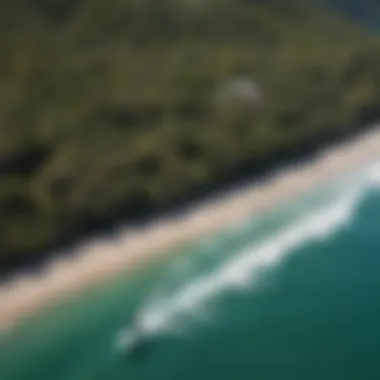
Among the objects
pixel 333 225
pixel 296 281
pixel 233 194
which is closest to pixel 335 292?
pixel 296 281

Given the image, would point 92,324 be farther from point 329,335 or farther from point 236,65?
point 236,65

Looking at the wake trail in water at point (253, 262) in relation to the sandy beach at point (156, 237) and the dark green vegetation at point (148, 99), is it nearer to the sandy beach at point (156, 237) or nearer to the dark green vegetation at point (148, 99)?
the sandy beach at point (156, 237)

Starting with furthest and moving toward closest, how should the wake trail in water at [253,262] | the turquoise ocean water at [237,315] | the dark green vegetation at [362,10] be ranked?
the dark green vegetation at [362,10] → the wake trail in water at [253,262] → the turquoise ocean water at [237,315]

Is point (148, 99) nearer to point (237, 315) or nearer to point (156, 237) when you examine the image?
point (156, 237)

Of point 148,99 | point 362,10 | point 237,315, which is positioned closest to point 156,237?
point 237,315

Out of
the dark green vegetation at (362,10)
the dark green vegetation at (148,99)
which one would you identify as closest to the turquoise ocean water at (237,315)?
the dark green vegetation at (148,99)

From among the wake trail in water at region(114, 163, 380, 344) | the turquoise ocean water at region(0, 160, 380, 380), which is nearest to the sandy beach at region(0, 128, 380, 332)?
the turquoise ocean water at region(0, 160, 380, 380)
